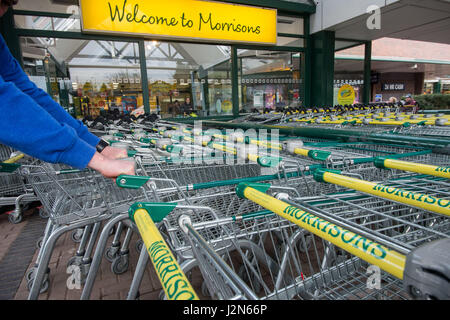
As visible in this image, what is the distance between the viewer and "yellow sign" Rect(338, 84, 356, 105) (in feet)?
28.4

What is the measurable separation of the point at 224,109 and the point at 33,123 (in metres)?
6.48

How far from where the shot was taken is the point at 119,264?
8.11 ft

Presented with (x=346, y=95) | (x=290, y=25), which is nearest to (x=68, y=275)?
(x=290, y=25)

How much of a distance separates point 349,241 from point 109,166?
33.0 inches

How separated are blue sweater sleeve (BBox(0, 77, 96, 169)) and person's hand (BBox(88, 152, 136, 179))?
88 mm

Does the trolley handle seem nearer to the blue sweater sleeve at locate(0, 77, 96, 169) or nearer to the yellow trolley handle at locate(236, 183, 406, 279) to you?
the yellow trolley handle at locate(236, 183, 406, 279)

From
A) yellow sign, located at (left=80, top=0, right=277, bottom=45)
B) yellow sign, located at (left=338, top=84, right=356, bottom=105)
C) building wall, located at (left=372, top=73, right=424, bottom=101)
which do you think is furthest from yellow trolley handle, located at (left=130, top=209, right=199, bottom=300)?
building wall, located at (left=372, top=73, right=424, bottom=101)

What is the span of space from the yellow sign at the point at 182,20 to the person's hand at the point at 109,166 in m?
5.38

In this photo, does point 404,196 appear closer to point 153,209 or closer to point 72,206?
point 153,209

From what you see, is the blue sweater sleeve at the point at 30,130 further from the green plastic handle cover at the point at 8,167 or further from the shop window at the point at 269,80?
the shop window at the point at 269,80

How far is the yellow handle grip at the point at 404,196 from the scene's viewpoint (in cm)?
88

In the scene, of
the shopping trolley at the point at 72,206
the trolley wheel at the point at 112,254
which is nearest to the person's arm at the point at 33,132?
the shopping trolley at the point at 72,206

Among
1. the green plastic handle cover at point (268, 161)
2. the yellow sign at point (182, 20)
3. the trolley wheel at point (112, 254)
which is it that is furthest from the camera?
the yellow sign at point (182, 20)
